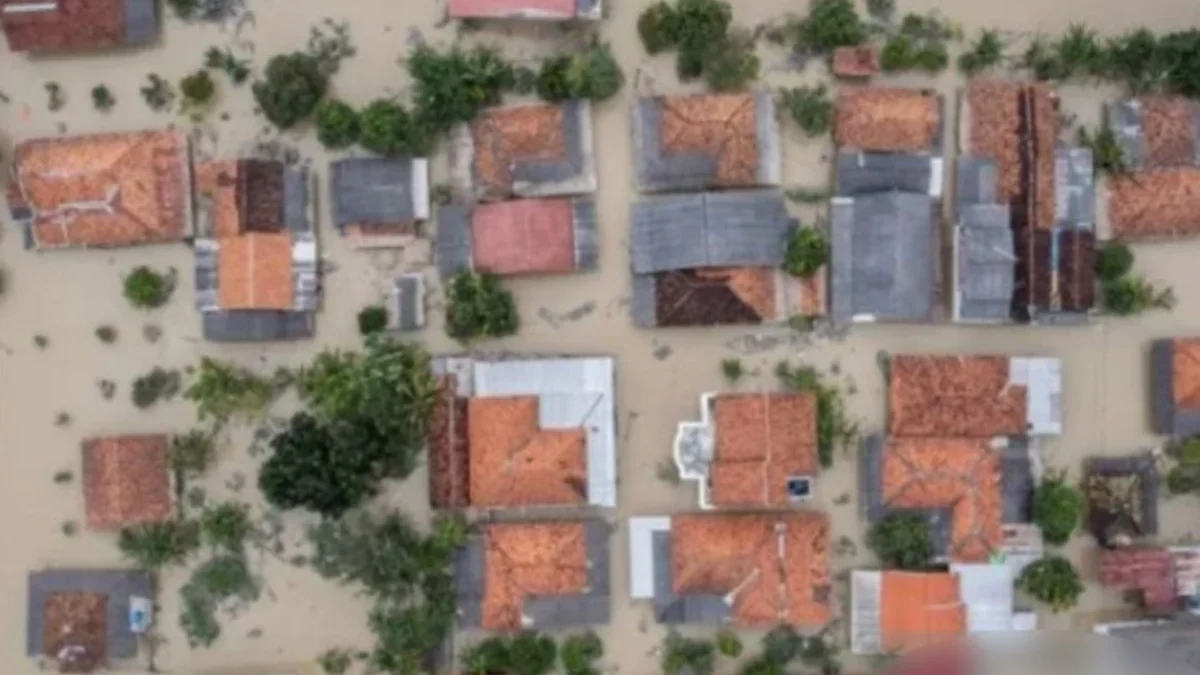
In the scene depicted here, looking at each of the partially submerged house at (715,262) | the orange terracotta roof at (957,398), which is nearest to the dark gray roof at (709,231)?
the partially submerged house at (715,262)

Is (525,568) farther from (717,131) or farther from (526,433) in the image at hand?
(717,131)

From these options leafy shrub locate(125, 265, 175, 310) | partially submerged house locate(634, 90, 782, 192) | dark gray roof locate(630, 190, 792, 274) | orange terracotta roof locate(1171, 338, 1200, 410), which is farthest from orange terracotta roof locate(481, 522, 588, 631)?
orange terracotta roof locate(1171, 338, 1200, 410)

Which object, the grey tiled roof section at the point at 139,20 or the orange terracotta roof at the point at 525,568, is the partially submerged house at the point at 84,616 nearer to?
the orange terracotta roof at the point at 525,568

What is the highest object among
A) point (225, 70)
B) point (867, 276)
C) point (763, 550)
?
point (225, 70)

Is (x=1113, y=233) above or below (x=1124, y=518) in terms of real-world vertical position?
above

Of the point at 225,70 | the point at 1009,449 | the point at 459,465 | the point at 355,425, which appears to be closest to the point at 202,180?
the point at 225,70

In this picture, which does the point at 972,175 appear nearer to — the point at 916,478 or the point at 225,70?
the point at 916,478

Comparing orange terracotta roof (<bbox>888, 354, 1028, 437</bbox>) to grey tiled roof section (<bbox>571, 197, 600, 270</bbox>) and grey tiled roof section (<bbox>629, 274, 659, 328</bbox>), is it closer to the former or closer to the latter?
grey tiled roof section (<bbox>629, 274, 659, 328</bbox>)
